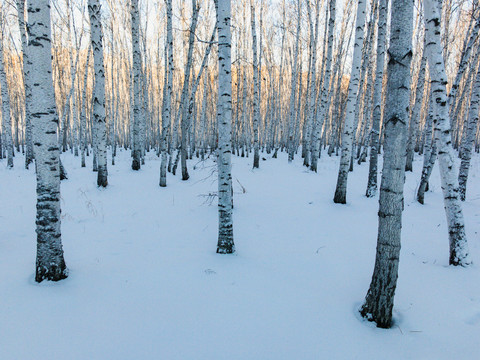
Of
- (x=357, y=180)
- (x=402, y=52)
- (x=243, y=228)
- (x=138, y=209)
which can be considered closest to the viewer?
(x=402, y=52)

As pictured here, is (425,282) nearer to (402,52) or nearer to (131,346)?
(402,52)

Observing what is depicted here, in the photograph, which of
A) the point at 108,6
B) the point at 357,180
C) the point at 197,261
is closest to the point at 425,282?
the point at 197,261

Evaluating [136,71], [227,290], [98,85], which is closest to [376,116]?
[227,290]

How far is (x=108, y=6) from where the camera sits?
51.2 feet

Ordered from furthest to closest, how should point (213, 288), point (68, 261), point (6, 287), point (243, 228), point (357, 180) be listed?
point (357, 180) < point (243, 228) < point (68, 261) < point (213, 288) < point (6, 287)

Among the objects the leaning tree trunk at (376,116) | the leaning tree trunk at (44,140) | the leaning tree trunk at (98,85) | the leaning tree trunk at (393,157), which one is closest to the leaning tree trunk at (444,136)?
the leaning tree trunk at (393,157)

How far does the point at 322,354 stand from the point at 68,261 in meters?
3.36

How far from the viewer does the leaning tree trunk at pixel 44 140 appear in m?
2.83

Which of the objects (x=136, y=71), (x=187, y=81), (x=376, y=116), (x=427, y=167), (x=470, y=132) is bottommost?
(x=427, y=167)

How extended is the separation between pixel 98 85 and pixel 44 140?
18.7 feet

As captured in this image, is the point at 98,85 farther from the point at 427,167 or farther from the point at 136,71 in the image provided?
the point at 427,167

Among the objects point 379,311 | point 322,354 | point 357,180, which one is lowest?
point 322,354

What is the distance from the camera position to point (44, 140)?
2.90m

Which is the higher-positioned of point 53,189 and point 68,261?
point 53,189
